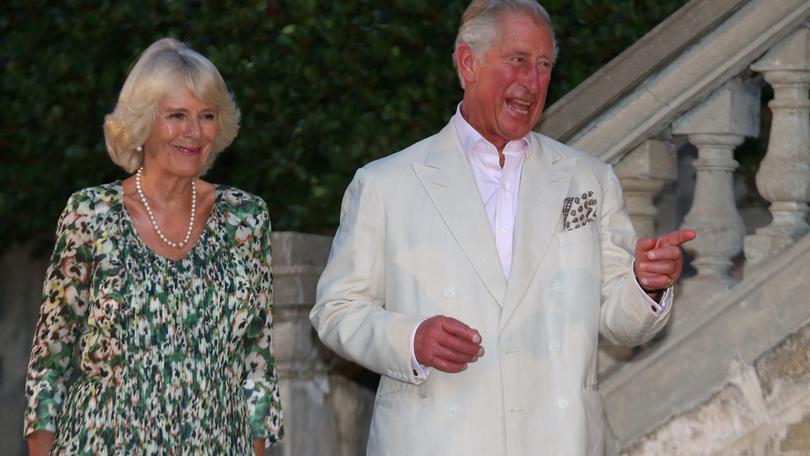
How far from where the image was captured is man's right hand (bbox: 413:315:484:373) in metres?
3.86

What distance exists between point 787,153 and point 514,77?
971 millimetres

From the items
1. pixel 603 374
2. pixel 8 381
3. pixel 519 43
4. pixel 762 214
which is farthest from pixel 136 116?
pixel 8 381

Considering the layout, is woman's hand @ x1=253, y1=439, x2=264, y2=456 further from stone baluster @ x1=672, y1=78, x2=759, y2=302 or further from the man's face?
stone baluster @ x1=672, y1=78, x2=759, y2=302

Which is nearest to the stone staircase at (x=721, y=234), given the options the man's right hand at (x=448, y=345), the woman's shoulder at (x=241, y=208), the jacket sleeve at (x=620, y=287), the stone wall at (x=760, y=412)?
the stone wall at (x=760, y=412)

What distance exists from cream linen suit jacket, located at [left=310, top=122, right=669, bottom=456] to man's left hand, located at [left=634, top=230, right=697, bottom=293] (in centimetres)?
9

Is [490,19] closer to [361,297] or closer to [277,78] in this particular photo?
[361,297]

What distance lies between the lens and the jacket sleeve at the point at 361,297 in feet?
13.6

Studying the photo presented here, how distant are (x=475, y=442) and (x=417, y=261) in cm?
51

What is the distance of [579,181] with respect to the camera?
4395mm

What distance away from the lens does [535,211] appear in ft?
14.1

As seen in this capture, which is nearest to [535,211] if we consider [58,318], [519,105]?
[519,105]

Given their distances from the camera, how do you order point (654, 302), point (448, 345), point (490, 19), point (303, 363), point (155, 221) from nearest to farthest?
point (448, 345)
point (654, 302)
point (155, 221)
point (490, 19)
point (303, 363)

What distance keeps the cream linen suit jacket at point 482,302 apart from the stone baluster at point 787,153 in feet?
1.98

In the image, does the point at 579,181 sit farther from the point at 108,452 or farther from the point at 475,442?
the point at 108,452
